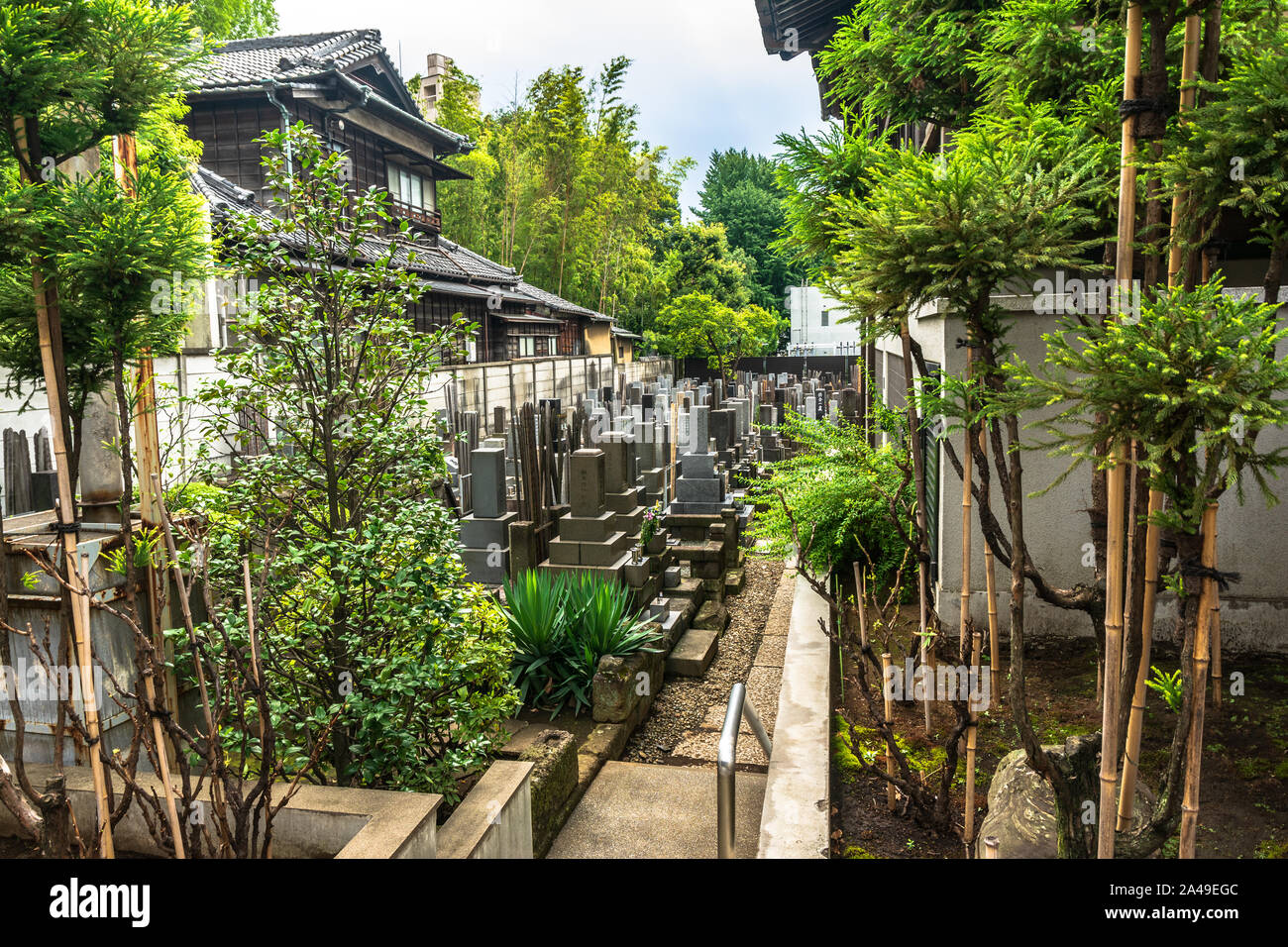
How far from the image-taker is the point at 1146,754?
3914 mm

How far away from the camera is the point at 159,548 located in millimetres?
3377

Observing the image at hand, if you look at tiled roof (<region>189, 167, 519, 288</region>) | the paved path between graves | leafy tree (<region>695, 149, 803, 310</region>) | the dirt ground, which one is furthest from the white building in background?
the dirt ground

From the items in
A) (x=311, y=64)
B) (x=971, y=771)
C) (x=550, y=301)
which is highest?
(x=311, y=64)

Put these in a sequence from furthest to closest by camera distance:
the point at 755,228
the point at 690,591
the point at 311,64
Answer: the point at 755,228, the point at 311,64, the point at 690,591

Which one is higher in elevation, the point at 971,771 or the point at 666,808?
the point at 971,771

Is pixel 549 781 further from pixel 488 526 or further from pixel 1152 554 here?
pixel 488 526

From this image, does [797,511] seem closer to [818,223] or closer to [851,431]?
[851,431]

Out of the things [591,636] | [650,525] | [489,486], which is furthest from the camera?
[650,525]

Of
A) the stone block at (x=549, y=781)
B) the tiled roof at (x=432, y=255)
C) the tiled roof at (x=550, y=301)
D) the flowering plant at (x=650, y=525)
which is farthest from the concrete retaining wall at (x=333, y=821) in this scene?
the tiled roof at (x=550, y=301)

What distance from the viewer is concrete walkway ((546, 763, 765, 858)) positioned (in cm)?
420

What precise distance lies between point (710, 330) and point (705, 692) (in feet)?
112

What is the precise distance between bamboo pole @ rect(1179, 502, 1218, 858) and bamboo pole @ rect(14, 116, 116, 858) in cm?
318

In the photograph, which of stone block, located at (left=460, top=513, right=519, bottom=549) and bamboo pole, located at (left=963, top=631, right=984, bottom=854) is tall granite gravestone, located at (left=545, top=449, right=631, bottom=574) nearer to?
stone block, located at (left=460, top=513, right=519, bottom=549)

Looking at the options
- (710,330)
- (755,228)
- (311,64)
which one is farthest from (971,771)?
(755,228)
